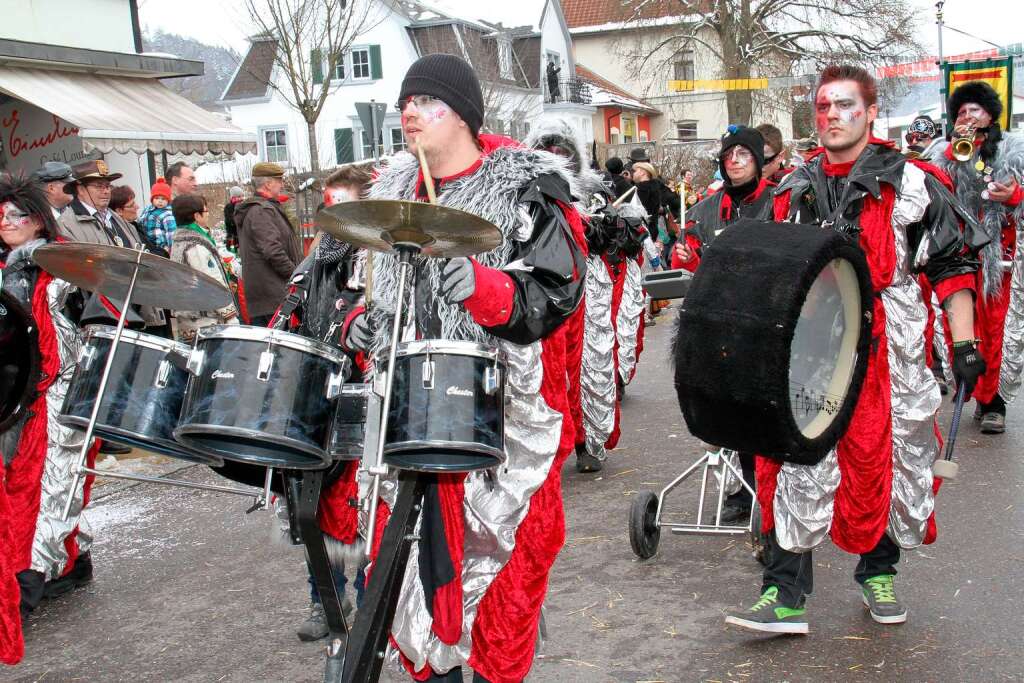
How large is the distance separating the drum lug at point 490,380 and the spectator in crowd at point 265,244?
5347 mm

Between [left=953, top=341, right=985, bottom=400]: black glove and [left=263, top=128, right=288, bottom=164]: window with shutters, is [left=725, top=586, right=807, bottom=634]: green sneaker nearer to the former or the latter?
[left=953, top=341, right=985, bottom=400]: black glove

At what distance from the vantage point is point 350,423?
313cm

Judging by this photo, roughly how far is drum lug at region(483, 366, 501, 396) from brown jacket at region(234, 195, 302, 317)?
5322 mm

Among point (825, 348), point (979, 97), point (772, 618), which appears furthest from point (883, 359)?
point (979, 97)

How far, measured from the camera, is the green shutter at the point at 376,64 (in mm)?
36188

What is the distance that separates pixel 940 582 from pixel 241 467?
9.51ft

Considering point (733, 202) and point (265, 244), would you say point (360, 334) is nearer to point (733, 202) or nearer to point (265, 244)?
point (733, 202)

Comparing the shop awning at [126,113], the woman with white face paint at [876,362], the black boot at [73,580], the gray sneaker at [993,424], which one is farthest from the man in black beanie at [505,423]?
the shop awning at [126,113]

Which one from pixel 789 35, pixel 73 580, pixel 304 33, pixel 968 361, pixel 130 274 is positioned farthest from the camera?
pixel 789 35

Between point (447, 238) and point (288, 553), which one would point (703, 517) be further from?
point (447, 238)

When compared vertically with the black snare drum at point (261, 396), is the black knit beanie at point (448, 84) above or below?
above

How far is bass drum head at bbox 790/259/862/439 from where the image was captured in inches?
135

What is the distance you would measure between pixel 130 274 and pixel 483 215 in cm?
119

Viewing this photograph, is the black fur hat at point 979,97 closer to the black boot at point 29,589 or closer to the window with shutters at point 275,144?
the black boot at point 29,589
